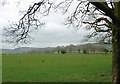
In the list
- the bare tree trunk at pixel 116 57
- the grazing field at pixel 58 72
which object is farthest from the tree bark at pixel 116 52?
the grazing field at pixel 58 72

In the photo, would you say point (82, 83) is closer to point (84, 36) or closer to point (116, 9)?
point (84, 36)

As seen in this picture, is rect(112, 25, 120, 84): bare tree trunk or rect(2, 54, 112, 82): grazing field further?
rect(2, 54, 112, 82): grazing field

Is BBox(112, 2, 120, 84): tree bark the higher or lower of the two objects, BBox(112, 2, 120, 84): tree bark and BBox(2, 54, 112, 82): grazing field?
the higher

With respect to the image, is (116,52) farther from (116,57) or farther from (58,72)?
(58,72)

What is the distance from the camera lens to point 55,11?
8.36m

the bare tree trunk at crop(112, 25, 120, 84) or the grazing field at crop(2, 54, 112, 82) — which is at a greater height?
the bare tree trunk at crop(112, 25, 120, 84)

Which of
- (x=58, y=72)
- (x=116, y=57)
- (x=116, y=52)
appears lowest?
(x=58, y=72)

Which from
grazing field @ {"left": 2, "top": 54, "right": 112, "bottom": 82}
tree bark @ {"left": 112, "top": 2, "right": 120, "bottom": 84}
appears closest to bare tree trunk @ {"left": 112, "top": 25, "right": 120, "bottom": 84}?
tree bark @ {"left": 112, "top": 2, "right": 120, "bottom": 84}

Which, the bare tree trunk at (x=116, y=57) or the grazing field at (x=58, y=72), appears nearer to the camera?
the bare tree trunk at (x=116, y=57)

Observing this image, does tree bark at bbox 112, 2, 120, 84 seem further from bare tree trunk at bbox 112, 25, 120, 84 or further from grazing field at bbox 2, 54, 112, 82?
grazing field at bbox 2, 54, 112, 82

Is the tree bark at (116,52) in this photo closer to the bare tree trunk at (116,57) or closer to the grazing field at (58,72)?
the bare tree trunk at (116,57)

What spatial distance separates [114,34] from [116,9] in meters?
1.29

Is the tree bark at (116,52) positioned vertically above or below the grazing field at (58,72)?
above

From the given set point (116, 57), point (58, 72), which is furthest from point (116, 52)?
point (58, 72)
